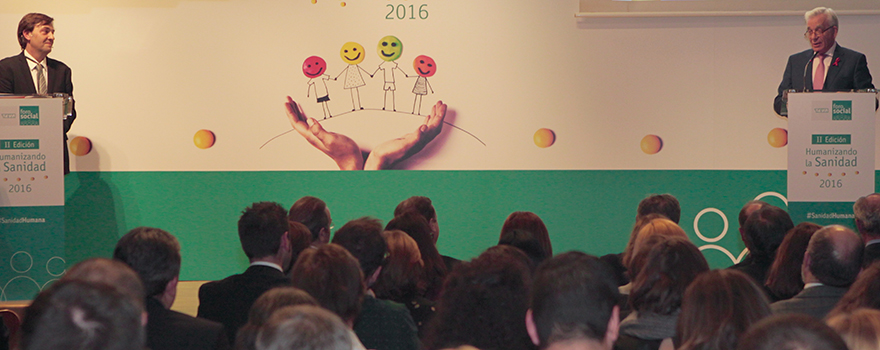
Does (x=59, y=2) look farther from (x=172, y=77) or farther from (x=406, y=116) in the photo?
(x=406, y=116)

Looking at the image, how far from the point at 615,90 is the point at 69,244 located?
15.8 feet

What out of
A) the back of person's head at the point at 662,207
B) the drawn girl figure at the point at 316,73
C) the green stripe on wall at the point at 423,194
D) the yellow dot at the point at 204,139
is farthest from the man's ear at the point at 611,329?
the yellow dot at the point at 204,139

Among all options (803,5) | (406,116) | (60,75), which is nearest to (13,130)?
(60,75)

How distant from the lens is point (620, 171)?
614 centimetres

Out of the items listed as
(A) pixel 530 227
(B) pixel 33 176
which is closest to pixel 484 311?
(A) pixel 530 227

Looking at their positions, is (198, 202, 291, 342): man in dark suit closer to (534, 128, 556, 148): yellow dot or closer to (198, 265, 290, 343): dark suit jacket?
(198, 265, 290, 343): dark suit jacket

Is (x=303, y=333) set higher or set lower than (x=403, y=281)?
higher

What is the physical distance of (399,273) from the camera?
2984mm

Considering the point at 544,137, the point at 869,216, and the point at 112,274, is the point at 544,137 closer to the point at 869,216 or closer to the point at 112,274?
the point at 869,216

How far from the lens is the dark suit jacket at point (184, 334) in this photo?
7.38 feet

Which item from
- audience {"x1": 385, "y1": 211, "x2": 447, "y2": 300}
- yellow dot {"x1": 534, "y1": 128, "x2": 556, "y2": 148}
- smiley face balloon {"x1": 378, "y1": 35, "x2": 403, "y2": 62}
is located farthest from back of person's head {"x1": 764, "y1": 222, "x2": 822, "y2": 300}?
smiley face balloon {"x1": 378, "y1": 35, "x2": 403, "y2": 62}

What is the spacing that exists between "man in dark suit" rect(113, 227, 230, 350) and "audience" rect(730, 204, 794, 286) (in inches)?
94.9

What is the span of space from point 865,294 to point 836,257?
56 centimetres

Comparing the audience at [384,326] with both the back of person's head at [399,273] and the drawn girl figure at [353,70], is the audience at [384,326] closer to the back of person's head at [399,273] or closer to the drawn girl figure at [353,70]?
the back of person's head at [399,273]
